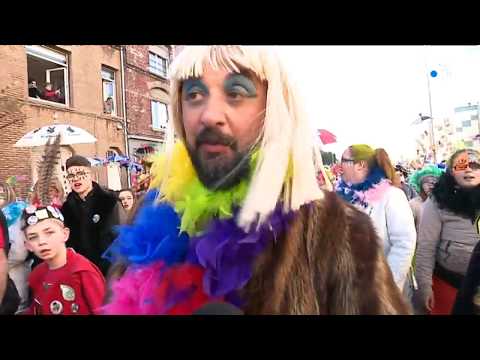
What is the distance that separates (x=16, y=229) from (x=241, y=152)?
1405 millimetres

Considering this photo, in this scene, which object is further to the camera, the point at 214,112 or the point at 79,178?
the point at 79,178

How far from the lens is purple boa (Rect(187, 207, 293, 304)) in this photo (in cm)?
225

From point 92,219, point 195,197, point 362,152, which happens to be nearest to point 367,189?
point 362,152

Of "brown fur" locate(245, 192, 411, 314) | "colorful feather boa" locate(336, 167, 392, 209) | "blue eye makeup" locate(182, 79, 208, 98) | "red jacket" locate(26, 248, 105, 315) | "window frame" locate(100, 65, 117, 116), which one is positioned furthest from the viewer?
"window frame" locate(100, 65, 117, 116)

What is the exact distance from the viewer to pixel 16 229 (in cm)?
272

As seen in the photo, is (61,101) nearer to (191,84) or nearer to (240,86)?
(191,84)

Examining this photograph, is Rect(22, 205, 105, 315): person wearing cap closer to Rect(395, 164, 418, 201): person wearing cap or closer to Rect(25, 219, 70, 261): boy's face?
Rect(25, 219, 70, 261): boy's face

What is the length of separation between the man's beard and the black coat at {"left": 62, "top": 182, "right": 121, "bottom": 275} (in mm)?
611

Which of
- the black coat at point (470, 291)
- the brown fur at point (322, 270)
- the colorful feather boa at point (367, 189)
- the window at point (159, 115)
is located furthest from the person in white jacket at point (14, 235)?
the black coat at point (470, 291)

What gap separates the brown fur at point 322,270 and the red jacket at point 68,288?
3.16 feet

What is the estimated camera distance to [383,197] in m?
2.65

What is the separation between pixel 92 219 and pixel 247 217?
0.96 meters

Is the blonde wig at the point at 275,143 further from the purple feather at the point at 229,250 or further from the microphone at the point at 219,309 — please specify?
the microphone at the point at 219,309

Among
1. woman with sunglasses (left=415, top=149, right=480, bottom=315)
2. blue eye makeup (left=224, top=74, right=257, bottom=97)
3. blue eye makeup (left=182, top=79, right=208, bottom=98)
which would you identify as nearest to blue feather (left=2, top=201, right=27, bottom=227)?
blue eye makeup (left=182, top=79, right=208, bottom=98)
